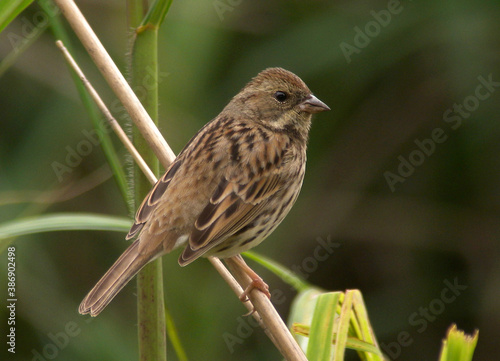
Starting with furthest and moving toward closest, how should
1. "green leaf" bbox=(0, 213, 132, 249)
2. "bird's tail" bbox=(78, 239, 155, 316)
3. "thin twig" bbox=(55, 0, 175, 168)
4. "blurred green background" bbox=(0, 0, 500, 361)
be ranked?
"blurred green background" bbox=(0, 0, 500, 361) → "thin twig" bbox=(55, 0, 175, 168) → "bird's tail" bbox=(78, 239, 155, 316) → "green leaf" bbox=(0, 213, 132, 249)

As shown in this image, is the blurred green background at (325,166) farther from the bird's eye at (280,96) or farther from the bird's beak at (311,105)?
the bird's beak at (311,105)

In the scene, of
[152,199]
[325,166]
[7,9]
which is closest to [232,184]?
[152,199]

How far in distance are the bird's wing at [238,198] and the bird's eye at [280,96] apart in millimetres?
229

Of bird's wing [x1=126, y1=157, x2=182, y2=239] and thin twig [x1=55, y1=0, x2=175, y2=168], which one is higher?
thin twig [x1=55, y1=0, x2=175, y2=168]

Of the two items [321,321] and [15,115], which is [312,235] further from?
[321,321]

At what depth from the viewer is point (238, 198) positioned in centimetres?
299

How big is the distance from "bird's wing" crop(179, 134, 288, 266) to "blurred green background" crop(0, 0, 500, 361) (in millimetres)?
1023

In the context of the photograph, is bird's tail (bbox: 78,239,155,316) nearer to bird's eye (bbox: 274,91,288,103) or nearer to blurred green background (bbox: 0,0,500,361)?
bird's eye (bbox: 274,91,288,103)

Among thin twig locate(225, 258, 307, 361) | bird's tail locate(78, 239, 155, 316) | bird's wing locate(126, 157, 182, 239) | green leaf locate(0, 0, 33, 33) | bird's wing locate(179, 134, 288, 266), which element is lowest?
thin twig locate(225, 258, 307, 361)

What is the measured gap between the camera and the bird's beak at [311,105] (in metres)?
3.29

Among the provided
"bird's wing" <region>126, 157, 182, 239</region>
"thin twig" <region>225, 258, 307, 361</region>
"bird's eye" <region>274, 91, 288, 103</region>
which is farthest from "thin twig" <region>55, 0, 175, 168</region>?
"bird's eye" <region>274, 91, 288, 103</region>

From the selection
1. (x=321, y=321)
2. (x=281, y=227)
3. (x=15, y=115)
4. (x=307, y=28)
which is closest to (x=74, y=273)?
(x=15, y=115)

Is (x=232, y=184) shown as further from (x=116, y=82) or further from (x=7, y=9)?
(x=7, y=9)

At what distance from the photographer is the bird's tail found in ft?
7.79
